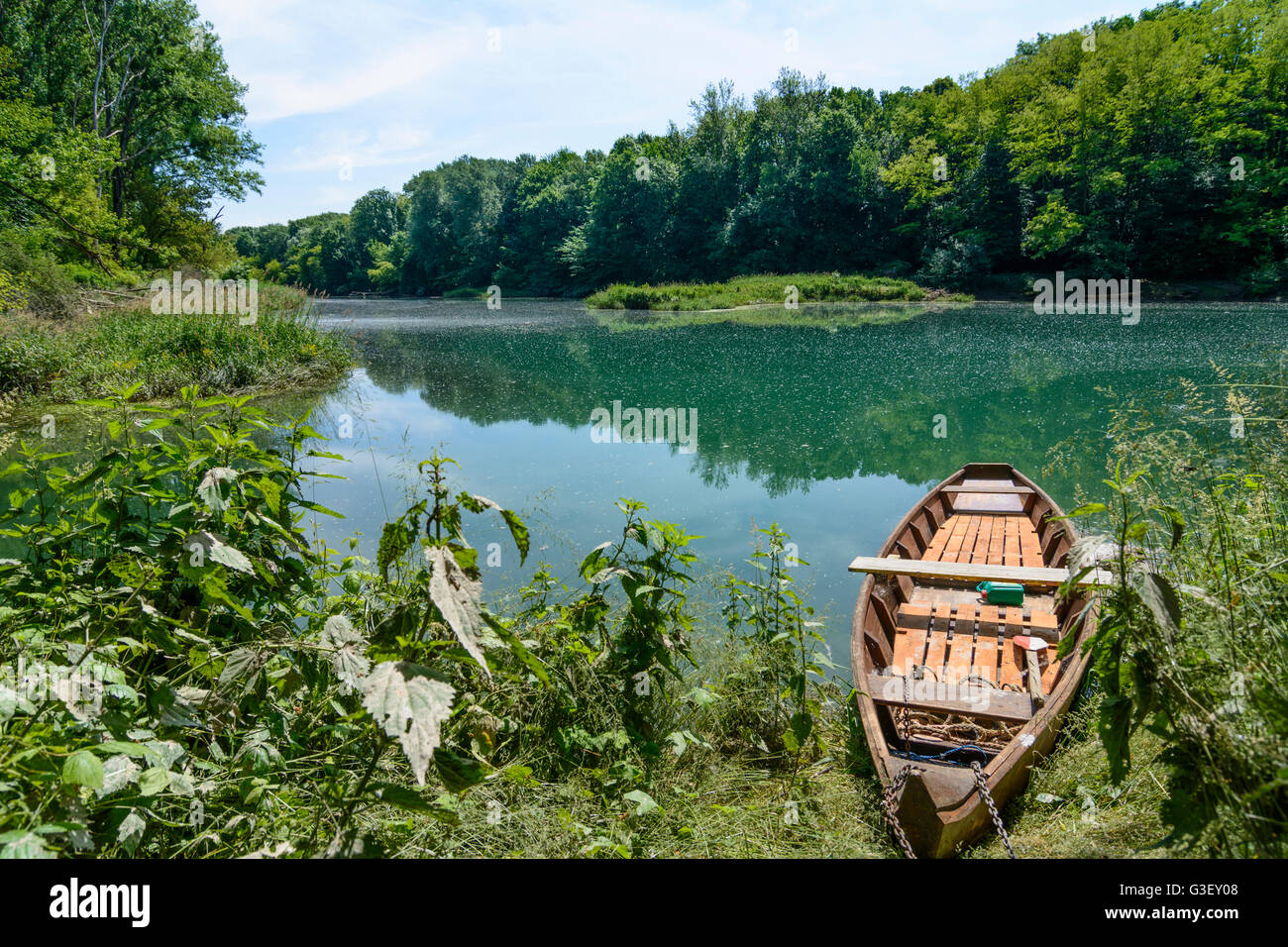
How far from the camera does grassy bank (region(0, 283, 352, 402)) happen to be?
38.7 ft

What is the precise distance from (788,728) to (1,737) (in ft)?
9.81

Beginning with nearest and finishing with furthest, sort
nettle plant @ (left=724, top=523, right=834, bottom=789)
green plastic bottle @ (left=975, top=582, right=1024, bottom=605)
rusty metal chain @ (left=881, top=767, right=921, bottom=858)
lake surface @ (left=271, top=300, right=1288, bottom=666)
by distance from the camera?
rusty metal chain @ (left=881, top=767, right=921, bottom=858)
nettle plant @ (left=724, top=523, right=834, bottom=789)
green plastic bottle @ (left=975, top=582, right=1024, bottom=605)
lake surface @ (left=271, top=300, right=1288, bottom=666)

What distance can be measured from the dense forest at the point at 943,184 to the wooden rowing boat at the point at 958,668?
32.6 meters

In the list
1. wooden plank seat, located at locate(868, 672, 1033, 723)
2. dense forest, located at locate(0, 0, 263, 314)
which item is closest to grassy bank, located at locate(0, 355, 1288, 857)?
wooden plank seat, located at locate(868, 672, 1033, 723)

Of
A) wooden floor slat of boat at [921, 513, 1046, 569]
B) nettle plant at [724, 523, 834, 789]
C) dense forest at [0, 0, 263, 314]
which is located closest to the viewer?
nettle plant at [724, 523, 834, 789]

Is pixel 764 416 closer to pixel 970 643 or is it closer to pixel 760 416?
pixel 760 416

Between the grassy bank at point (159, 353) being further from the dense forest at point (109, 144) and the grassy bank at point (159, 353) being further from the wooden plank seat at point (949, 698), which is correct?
the wooden plank seat at point (949, 698)

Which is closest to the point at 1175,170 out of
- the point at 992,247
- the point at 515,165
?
the point at 992,247

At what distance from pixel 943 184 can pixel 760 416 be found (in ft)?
120

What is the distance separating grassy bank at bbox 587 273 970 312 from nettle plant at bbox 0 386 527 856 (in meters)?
36.0

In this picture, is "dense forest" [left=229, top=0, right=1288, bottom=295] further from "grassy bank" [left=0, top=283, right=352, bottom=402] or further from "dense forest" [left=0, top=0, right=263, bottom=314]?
"grassy bank" [left=0, top=283, right=352, bottom=402]

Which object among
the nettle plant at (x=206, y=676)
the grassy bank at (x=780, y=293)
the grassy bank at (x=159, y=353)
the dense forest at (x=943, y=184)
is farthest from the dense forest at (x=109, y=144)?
the grassy bank at (x=780, y=293)
